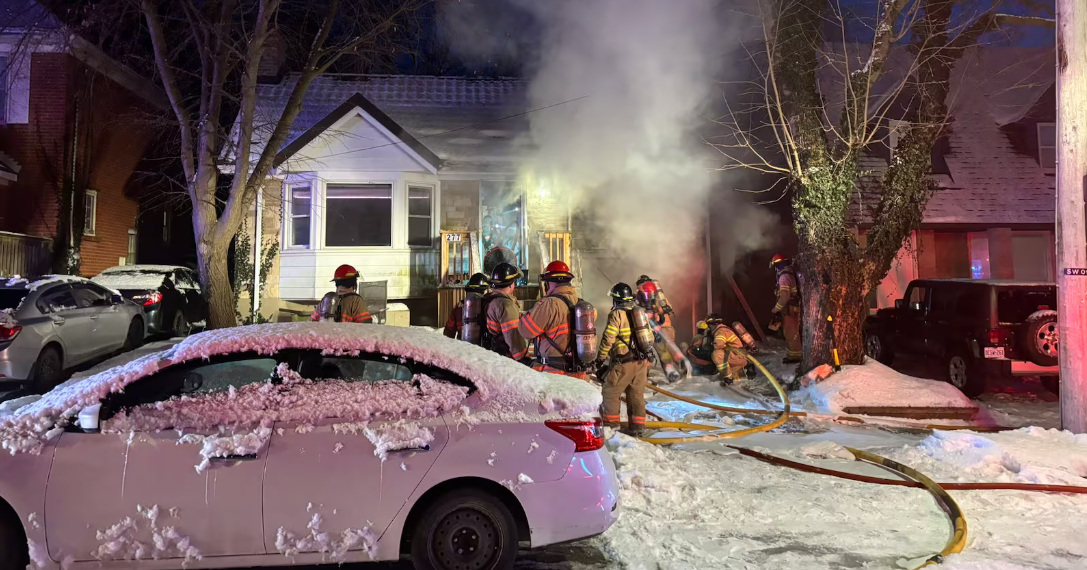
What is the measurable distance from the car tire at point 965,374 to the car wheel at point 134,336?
12.8 metres

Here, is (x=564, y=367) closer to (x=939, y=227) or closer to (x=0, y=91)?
(x=939, y=227)

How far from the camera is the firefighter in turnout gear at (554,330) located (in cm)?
647

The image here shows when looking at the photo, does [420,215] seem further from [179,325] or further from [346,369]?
[346,369]

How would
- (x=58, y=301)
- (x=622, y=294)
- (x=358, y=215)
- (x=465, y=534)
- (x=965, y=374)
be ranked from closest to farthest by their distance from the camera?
(x=465, y=534) → (x=622, y=294) → (x=58, y=301) → (x=965, y=374) → (x=358, y=215)

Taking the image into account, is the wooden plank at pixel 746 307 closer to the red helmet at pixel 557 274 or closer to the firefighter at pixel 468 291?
the firefighter at pixel 468 291

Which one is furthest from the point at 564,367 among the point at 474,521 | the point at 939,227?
the point at 939,227

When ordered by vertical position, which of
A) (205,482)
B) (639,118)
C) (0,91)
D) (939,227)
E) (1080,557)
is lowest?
(1080,557)

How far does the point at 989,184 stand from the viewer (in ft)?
50.9

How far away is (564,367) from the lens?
6586 millimetres

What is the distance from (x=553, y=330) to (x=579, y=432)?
315cm

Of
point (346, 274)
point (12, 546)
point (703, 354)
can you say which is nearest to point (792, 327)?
point (703, 354)

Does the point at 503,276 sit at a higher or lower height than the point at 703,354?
higher

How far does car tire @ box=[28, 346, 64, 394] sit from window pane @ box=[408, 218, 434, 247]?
7.19 meters

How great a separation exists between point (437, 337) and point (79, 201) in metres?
15.7
